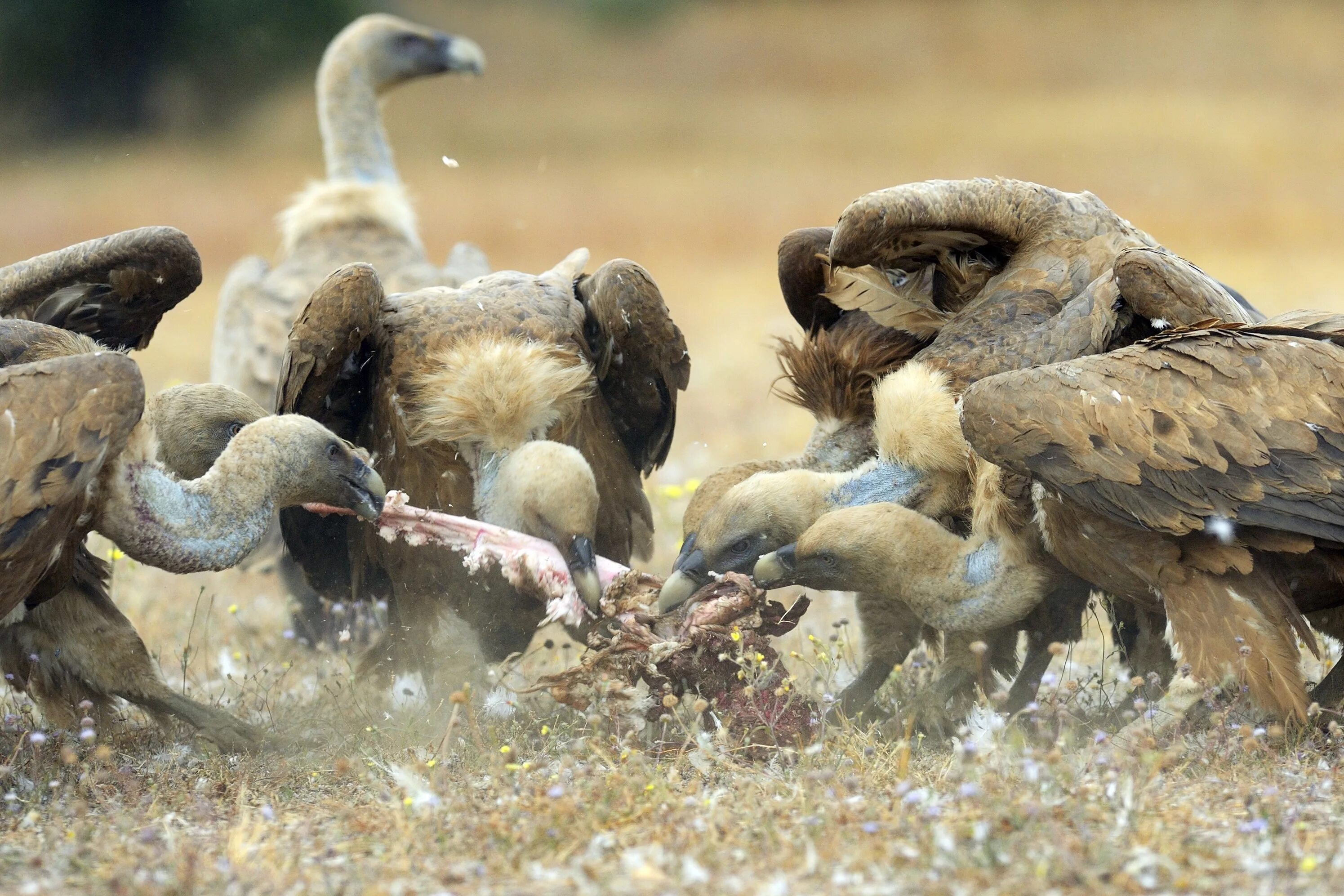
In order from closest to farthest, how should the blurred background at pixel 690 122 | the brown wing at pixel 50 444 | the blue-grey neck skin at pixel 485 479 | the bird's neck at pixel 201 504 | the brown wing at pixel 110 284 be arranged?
the brown wing at pixel 50 444 → the bird's neck at pixel 201 504 → the blue-grey neck skin at pixel 485 479 → the brown wing at pixel 110 284 → the blurred background at pixel 690 122

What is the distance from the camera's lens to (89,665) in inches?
200

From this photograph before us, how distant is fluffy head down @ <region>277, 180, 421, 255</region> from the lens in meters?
9.06

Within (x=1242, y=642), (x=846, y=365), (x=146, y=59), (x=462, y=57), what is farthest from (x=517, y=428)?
(x=146, y=59)

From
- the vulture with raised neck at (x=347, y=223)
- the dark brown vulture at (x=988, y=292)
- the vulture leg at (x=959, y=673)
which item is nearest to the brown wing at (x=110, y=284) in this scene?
the vulture with raised neck at (x=347, y=223)

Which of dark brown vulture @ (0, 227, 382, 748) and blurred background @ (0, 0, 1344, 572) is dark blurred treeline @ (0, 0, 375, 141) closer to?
blurred background @ (0, 0, 1344, 572)

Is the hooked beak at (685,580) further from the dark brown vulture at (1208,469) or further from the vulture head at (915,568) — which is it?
the dark brown vulture at (1208,469)

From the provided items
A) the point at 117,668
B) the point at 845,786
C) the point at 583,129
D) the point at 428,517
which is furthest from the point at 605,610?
the point at 583,129

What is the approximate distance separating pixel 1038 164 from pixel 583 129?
8750 millimetres

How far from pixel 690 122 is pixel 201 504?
85.4 feet

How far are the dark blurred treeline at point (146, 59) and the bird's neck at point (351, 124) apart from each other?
17.6 metres

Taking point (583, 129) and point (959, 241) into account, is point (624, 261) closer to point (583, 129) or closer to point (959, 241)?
point (959, 241)

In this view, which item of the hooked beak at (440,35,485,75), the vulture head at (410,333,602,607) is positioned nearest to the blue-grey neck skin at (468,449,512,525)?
the vulture head at (410,333,602,607)

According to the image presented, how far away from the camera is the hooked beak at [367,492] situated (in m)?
5.09

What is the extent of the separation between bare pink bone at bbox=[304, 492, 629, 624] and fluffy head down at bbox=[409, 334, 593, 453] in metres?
0.31
